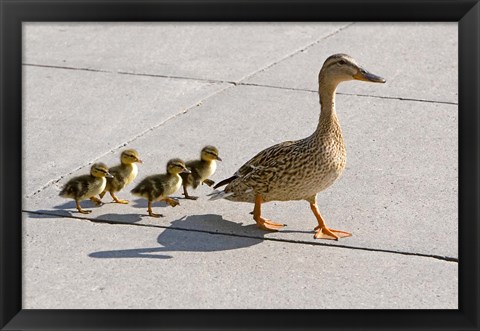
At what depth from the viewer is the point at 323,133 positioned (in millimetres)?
6625

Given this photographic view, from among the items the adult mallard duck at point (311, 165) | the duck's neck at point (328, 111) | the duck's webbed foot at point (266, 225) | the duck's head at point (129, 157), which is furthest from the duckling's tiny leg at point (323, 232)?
the duck's head at point (129, 157)

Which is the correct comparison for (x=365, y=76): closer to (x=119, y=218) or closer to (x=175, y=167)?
(x=175, y=167)

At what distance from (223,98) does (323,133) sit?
2828 millimetres

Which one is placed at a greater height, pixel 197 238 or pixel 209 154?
pixel 209 154

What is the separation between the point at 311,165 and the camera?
21.4 ft

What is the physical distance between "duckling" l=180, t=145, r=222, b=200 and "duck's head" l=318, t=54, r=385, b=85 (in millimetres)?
1143

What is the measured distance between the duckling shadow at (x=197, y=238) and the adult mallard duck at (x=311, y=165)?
0.67 ft
